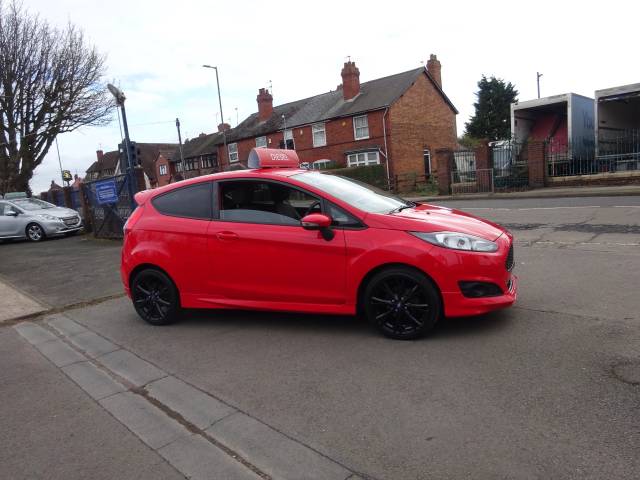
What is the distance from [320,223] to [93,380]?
7.80 feet

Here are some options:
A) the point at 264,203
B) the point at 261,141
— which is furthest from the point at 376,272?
the point at 261,141

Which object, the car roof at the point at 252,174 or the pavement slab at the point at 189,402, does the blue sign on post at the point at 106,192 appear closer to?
the car roof at the point at 252,174

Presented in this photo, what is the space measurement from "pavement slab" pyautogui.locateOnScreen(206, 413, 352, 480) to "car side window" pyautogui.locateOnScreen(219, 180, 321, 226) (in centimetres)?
204

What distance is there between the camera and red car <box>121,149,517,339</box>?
4.30 meters

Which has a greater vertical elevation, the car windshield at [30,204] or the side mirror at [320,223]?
the car windshield at [30,204]

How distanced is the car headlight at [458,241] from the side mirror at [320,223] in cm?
74

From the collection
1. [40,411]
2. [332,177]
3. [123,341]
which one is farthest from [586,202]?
[40,411]

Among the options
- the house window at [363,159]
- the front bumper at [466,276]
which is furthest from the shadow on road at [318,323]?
the house window at [363,159]

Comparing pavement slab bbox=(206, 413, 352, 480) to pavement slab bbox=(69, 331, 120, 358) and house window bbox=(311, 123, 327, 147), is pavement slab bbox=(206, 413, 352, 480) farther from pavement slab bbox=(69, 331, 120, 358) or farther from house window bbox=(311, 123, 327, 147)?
house window bbox=(311, 123, 327, 147)

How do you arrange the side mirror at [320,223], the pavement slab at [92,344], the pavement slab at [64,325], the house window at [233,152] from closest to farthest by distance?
1. the side mirror at [320,223]
2. the pavement slab at [92,344]
3. the pavement slab at [64,325]
4. the house window at [233,152]

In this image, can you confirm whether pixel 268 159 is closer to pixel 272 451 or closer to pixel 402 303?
pixel 402 303

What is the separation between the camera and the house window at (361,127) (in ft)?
118

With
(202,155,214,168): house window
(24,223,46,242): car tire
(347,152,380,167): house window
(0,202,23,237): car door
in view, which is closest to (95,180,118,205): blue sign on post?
(24,223,46,242): car tire

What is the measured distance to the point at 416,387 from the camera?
3586 millimetres
